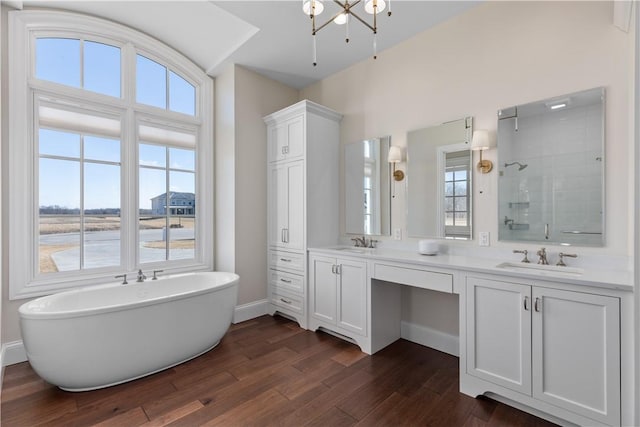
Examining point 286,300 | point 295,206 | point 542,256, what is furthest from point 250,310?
point 542,256

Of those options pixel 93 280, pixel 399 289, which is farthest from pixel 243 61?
pixel 399 289

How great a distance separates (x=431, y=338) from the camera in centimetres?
266

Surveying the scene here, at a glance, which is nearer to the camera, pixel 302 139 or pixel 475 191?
pixel 475 191

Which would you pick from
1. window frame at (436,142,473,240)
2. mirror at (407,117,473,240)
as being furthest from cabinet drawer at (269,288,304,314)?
window frame at (436,142,473,240)

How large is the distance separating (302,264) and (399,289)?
1.06m

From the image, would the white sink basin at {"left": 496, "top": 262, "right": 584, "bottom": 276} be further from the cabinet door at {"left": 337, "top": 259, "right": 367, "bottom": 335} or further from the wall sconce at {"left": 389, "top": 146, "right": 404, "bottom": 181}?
the wall sconce at {"left": 389, "top": 146, "right": 404, "bottom": 181}

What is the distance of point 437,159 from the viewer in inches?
105

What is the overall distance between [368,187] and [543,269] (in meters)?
1.73

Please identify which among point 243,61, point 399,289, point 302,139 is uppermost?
point 243,61

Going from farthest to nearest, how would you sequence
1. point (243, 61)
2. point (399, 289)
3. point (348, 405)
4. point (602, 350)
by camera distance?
point (243, 61) → point (399, 289) → point (348, 405) → point (602, 350)

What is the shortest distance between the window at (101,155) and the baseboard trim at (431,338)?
2.43m

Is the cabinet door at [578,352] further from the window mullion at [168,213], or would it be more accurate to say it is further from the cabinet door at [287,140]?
the window mullion at [168,213]

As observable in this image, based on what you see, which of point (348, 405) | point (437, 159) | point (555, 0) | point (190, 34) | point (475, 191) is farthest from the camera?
point (190, 34)

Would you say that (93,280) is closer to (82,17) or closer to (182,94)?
(182,94)
